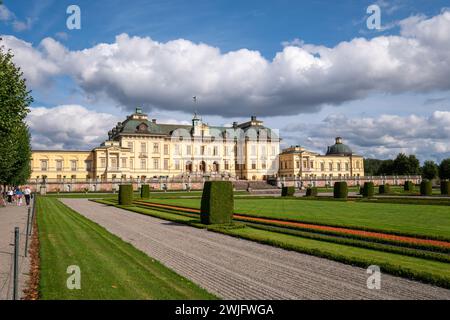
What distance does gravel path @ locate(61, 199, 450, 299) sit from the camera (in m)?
7.15

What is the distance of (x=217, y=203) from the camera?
17875mm

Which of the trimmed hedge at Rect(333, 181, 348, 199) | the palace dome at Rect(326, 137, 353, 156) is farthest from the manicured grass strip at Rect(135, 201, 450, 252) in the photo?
the palace dome at Rect(326, 137, 353, 156)

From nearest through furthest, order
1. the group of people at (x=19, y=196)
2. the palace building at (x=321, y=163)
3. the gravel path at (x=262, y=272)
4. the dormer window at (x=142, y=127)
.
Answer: the gravel path at (x=262, y=272) < the group of people at (x=19, y=196) < the dormer window at (x=142, y=127) < the palace building at (x=321, y=163)

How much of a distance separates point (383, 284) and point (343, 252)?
3.03m

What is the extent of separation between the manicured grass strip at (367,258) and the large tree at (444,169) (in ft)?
281

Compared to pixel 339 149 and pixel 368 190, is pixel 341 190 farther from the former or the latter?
pixel 339 149

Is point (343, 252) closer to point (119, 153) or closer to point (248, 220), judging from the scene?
point (248, 220)

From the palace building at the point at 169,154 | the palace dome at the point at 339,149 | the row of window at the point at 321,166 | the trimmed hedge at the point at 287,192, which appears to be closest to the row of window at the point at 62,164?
the palace building at the point at 169,154

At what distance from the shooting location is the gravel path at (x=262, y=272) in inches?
281

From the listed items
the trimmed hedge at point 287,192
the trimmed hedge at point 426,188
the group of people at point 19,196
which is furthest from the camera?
the trimmed hedge at point 287,192

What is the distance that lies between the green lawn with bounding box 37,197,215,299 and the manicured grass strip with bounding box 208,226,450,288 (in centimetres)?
405

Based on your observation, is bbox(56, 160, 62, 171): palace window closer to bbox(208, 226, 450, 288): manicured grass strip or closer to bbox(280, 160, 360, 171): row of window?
bbox(280, 160, 360, 171): row of window

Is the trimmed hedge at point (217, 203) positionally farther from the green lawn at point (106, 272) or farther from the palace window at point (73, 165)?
the palace window at point (73, 165)
